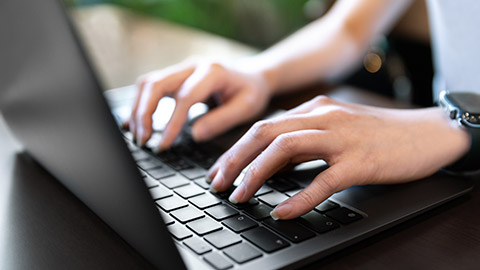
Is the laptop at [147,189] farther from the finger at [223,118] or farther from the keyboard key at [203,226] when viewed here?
the finger at [223,118]

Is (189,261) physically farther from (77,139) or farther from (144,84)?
(144,84)

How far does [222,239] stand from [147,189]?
127 mm

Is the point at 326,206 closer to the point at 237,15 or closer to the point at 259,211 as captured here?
the point at 259,211

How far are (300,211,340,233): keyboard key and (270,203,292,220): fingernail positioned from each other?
2 cm

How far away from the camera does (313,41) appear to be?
101 centimetres

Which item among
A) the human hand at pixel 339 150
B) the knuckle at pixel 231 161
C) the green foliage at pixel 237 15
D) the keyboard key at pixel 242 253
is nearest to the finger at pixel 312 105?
the human hand at pixel 339 150

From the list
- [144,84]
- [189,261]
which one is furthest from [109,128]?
[144,84]

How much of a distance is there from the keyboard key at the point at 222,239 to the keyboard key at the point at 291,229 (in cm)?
4

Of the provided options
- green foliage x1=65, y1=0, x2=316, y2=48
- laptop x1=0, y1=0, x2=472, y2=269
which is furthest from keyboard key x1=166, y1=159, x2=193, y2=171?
green foliage x1=65, y1=0, x2=316, y2=48

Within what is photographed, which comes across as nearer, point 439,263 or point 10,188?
point 439,263

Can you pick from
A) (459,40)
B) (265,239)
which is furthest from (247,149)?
(459,40)

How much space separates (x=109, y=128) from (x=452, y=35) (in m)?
0.66

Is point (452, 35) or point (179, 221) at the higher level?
point (452, 35)

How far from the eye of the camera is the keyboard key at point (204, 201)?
524mm
